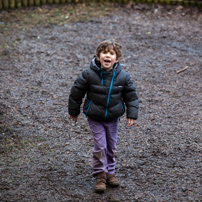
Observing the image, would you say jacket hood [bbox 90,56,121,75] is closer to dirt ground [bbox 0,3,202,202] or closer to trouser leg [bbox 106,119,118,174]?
trouser leg [bbox 106,119,118,174]

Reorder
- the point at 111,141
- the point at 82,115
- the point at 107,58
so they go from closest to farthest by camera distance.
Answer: the point at 107,58 → the point at 111,141 → the point at 82,115

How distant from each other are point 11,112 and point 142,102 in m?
2.05

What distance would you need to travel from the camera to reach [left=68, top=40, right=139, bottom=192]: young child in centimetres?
369

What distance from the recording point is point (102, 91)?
3.69 metres

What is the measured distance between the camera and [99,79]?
370 cm

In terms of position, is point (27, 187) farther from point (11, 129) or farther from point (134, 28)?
point (134, 28)

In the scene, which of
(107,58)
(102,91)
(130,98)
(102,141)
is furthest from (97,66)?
(102,141)

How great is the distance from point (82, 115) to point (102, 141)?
1.91m

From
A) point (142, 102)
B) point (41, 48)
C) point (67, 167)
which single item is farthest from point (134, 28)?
point (67, 167)

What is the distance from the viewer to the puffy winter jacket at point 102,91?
3.70m

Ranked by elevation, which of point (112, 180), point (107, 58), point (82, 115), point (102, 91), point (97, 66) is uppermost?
point (107, 58)

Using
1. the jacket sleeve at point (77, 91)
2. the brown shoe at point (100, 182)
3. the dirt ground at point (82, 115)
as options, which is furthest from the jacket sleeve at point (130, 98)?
the dirt ground at point (82, 115)

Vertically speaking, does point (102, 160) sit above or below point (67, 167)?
above

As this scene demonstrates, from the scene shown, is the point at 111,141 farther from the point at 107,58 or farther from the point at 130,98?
the point at 107,58
